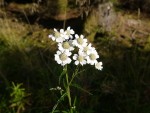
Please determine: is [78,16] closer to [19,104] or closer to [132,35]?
[132,35]

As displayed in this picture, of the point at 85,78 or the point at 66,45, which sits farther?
the point at 85,78

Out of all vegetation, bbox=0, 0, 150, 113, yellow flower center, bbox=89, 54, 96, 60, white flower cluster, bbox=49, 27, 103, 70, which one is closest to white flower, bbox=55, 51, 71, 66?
white flower cluster, bbox=49, 27, 103, 70

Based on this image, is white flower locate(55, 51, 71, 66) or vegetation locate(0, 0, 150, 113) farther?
vegetation locate(0, 0, 150, 113)

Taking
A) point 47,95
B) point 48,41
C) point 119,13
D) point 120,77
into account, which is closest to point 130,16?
point 119,13

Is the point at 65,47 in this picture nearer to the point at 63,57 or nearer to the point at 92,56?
the point at 63,57

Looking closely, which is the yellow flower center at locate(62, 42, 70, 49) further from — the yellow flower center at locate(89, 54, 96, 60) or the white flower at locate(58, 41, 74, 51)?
the yellow flower center at locate(89, 54, 96, 60)

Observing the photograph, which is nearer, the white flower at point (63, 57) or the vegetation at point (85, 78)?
the white flower at point (63, 57)

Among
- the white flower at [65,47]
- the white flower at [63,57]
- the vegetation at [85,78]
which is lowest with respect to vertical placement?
the vegetation at [85,78]

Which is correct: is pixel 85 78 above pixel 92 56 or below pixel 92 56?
below

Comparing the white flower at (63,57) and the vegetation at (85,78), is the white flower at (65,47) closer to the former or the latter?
the white flower at (63,57)

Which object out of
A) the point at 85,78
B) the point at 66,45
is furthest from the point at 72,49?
the point at 85,78

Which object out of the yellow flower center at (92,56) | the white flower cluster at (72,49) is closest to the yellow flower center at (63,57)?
the white flower cluster at (72,49)

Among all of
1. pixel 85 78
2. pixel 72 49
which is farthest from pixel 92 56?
pixel 85 78
